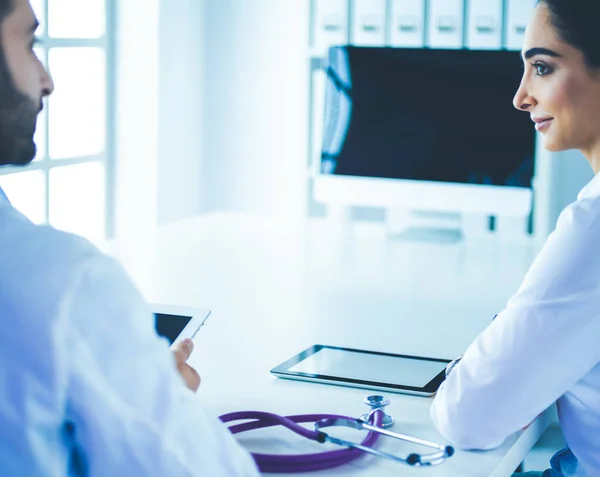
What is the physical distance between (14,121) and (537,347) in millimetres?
630

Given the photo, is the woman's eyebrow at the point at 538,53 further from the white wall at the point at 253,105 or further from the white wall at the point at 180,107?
the white wall at the point at 180,107

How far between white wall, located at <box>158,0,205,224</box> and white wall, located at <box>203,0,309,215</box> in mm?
60

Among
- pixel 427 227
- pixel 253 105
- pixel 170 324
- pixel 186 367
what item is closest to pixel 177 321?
pixel 170 324

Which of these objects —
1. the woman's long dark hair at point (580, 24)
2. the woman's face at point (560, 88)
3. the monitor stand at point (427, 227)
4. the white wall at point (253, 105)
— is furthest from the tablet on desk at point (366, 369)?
the white wall at point (253, 105)

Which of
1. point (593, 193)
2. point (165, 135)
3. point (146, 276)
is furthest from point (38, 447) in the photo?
point (165, 135)

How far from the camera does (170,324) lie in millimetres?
1396

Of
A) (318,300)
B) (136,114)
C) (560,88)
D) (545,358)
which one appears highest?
(560,88)

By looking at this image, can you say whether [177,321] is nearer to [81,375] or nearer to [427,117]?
[81,375]

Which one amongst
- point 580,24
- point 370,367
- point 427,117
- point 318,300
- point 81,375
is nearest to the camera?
point 81,375

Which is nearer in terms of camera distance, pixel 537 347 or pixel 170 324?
pixel 537 347

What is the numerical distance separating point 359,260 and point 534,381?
54.4 inches

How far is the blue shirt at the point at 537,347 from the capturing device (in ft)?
3.73

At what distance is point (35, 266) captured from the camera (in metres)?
0.73

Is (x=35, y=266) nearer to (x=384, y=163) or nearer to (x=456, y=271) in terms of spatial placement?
(x=456, y=271)
